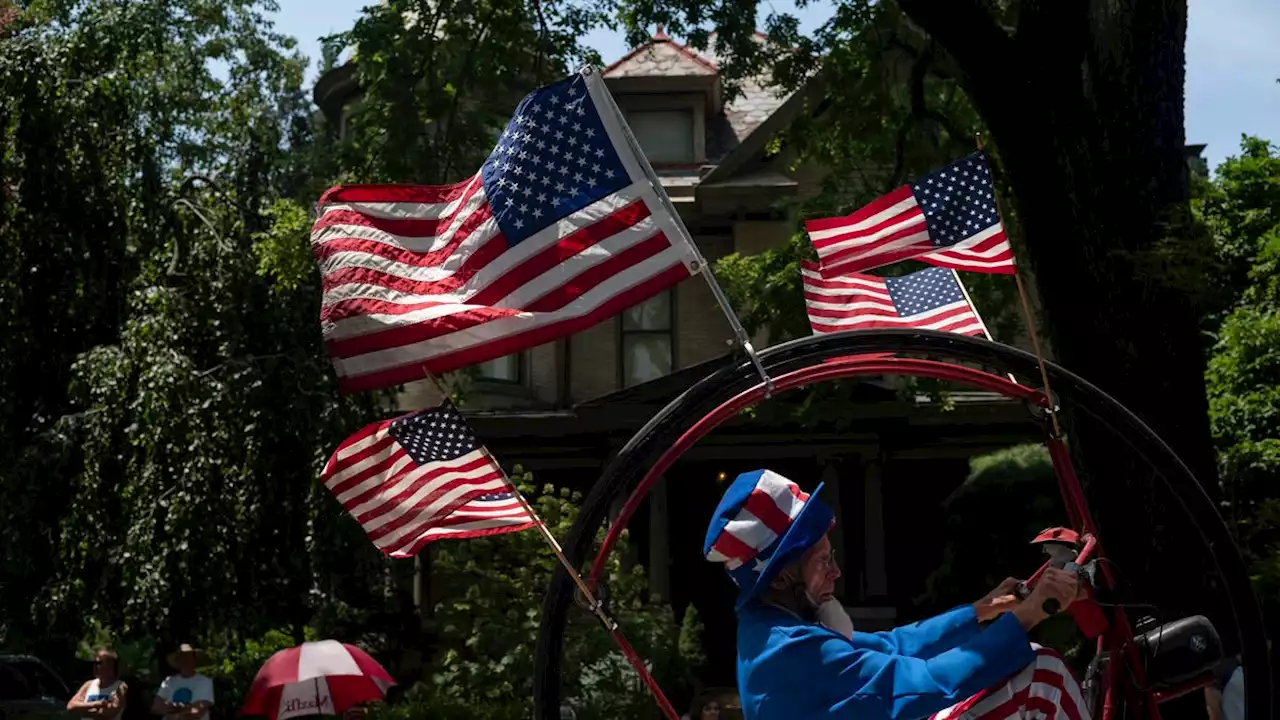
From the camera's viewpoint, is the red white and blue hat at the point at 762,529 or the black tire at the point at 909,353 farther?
the black tire at the point at 909,353

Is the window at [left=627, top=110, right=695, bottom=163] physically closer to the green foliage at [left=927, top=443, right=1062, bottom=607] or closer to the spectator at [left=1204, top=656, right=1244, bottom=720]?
the green foliage at [left=927, top=443, right=1062, bottom=607]

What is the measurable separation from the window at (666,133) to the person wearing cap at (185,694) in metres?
13.0

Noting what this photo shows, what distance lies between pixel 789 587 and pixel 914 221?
2242 millimetres

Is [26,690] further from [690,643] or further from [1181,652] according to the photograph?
[1181,652]

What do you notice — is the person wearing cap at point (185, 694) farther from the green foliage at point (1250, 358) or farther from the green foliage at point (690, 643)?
the green foliage at point (1250, 358)

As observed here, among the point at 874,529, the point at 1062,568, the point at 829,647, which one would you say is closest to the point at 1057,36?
the point at 1062,568

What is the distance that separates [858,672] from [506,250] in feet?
7.07

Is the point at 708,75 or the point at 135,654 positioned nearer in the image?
the point at 135,654

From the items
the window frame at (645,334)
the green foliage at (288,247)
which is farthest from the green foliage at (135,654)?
the window frame at (645,334)

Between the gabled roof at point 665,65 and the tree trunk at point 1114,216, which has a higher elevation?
the gabled roof at point 665,65

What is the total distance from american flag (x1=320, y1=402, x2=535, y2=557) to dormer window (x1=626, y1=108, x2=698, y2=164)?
1767 centimetres

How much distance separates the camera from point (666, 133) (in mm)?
23688

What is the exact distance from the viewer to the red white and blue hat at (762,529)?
185 inches

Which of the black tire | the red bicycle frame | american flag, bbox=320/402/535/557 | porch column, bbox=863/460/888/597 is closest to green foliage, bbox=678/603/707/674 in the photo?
porch column, bbox=863/460/888/597
